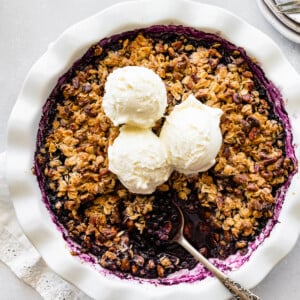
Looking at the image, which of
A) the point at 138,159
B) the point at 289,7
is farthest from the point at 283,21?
the point at 138,159

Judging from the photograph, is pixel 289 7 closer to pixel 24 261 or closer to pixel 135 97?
pixel 135 97

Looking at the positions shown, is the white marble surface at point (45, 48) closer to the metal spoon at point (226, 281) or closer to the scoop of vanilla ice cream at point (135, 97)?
the metal spoon at point (226, 281)

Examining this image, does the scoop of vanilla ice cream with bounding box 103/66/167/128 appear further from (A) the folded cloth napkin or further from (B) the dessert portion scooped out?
(A) the folded cloth napkin

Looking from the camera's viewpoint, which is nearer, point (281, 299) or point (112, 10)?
point (112, 10)

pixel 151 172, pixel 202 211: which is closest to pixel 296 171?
pixel 202 211

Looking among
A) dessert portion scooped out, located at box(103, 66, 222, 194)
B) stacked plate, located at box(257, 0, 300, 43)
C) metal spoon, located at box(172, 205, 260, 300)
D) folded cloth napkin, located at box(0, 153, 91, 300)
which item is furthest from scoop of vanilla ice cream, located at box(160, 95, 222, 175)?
folded cloth napkin, located at box(0, 153, 91, 300)

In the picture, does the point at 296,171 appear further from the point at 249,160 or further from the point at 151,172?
the point at 151,172

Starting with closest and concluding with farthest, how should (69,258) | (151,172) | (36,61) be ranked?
(151,172)
(69,258)
(36,61)
